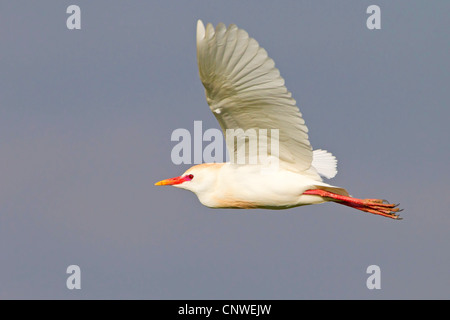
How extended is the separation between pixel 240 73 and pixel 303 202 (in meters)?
3.00

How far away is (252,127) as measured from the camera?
45.2ft

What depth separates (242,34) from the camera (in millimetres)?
12242

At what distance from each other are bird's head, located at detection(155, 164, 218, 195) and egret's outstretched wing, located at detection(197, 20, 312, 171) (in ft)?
3.96

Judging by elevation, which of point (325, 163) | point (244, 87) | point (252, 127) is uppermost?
point (244, 87)

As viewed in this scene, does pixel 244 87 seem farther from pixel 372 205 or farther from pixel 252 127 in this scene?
pixel 372 205

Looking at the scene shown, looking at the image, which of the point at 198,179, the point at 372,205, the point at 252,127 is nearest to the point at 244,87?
the point at 252,127

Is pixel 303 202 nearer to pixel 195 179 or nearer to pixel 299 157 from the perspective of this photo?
pixel 299 157

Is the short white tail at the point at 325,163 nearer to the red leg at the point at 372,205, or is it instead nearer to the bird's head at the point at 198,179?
the red leg at the point at 372,205

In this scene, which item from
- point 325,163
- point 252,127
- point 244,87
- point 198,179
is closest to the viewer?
point 244,87

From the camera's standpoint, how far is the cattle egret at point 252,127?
12434mm

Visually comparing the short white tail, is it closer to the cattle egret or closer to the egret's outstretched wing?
the cattle egret

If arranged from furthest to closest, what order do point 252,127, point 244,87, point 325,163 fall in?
point 325,163, point 252,127, point 244,87

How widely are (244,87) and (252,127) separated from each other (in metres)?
1.05

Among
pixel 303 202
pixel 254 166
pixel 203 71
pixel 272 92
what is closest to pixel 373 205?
pixel 303 202
